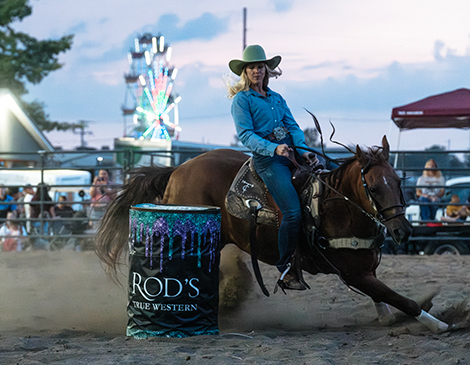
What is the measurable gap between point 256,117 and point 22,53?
21.3 m

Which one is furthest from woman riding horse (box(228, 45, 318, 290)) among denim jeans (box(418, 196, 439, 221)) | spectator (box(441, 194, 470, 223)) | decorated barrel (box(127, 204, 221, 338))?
spectator (box(441, 194, 470, 223))

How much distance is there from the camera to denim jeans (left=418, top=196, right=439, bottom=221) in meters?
9.43

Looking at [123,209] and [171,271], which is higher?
[123,209]

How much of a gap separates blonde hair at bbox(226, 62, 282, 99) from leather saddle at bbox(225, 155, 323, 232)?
58 cm

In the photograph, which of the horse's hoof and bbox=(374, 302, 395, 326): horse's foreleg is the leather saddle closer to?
the horse's hoof

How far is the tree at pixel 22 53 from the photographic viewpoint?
71.8ft

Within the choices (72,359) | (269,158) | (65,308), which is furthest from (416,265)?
(72,359)

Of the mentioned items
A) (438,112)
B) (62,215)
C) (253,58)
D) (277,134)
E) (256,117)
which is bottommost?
(62,215)

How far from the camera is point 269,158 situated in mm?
4375

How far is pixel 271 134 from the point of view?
449cm

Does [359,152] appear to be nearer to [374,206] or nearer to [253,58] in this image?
[374,206]

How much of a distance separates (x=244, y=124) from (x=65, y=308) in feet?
8.35

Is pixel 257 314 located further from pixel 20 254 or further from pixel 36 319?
pixel 20 254

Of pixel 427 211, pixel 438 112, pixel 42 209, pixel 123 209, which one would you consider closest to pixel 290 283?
pixel 123 209
